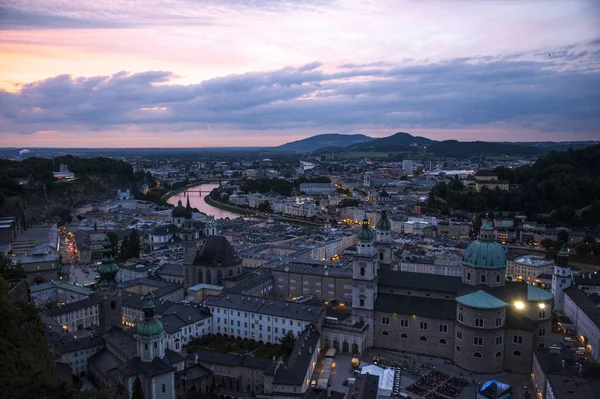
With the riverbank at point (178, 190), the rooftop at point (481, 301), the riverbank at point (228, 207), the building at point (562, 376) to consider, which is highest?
the rooftop at point (481, 301)

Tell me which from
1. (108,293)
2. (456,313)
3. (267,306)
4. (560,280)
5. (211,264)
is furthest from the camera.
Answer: (211,264)

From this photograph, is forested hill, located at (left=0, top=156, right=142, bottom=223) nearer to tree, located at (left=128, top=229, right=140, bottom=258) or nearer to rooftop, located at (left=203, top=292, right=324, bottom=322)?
tree, located at (left=128, top=229, right=140, bottom=258)

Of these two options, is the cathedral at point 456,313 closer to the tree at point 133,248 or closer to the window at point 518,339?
the window at point 518,339

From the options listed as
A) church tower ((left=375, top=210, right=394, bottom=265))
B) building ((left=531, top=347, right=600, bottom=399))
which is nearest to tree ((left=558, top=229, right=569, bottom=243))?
church tower ((left=375, top=210, right=394, bottom=265))

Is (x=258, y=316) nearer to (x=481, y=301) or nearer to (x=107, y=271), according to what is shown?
(x=107, y=271)

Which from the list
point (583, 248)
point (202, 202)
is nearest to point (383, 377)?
point (583, 248)

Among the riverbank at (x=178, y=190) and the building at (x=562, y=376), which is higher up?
the building at (x=562, y=376)

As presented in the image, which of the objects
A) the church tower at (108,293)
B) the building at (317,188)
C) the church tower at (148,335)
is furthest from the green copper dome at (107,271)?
the building at (317,188)
